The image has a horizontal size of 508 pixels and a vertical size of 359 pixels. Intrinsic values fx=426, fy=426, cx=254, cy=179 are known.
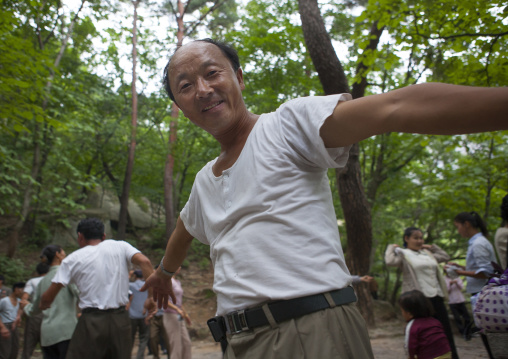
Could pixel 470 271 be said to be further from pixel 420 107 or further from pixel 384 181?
pixel 384 181

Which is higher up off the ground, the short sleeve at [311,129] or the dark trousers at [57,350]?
the short sleeve at [311,129]

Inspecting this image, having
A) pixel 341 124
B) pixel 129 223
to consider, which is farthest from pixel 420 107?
pixel 129 223

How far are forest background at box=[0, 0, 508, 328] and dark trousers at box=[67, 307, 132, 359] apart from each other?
3.51 m

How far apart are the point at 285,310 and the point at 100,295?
3722 mm

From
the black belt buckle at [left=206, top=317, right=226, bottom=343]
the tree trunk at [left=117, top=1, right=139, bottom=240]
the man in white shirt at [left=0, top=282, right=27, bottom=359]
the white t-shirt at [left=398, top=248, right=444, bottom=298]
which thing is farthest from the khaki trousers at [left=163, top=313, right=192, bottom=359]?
the tree trunk at [left=117, top=1, right=139, bottom=240]

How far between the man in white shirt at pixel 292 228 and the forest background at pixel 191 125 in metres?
4.76

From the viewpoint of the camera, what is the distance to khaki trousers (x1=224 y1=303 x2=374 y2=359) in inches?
49.7

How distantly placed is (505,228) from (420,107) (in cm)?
371

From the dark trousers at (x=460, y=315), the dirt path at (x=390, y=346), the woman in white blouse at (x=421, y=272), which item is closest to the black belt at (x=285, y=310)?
the woman in white blouse at (x=421, y=272)

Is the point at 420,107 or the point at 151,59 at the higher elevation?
the point at 151,59

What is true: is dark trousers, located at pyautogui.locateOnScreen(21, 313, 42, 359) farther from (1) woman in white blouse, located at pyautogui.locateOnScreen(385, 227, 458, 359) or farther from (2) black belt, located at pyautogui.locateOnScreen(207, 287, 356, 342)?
(2) black belt, located at pyautogui.locateOnScreen(207, 287, 356, 342)

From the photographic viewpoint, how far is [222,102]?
1.65 meters

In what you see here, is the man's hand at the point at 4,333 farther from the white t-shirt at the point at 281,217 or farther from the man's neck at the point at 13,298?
the white t-shirt at the point at 281,217

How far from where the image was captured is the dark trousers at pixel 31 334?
6.71 meters
